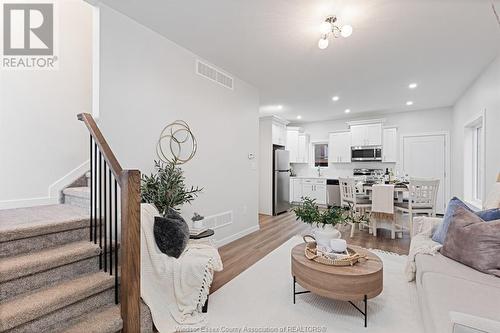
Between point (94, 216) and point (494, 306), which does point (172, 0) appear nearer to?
point (94, 216)

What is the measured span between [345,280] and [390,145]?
5880mm

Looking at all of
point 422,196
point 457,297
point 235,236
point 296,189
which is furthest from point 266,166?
point 457,297

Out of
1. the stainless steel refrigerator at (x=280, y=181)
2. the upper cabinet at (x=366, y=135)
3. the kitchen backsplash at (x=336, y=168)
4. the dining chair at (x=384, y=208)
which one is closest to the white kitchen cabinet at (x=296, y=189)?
the kitchen backsplash at (x=336, y=168)

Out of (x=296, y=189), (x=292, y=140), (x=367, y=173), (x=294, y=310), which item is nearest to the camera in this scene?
(x=294, y=310)

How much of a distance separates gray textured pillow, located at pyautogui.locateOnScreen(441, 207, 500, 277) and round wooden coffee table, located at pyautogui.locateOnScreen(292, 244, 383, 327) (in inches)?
23.2

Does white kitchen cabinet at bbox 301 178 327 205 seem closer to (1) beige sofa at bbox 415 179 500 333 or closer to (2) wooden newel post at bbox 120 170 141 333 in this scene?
(1) beige sofa at bbox 415 179 500 333

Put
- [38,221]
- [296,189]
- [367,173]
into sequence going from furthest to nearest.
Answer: [296,189] → [367,173] → [38,221]

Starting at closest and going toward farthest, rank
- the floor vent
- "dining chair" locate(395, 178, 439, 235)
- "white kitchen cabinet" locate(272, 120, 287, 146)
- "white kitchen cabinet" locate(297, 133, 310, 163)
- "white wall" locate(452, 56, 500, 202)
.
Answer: "white wall" locate(452, 56, 500, 202) → the floor vent → "dining chair" locate(395, 178, 439, 235) → "white kitchen cabinet" locate(272, 120, 287, 146) → "white kitchen cabinet" locate(297, 133, 310, 163)

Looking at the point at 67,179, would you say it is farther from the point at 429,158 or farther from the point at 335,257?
the point at 429,158

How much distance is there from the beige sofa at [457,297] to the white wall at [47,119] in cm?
368

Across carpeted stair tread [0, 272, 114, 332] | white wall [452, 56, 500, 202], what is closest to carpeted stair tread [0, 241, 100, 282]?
carpeted stair tread [0, 272, 114, 332]

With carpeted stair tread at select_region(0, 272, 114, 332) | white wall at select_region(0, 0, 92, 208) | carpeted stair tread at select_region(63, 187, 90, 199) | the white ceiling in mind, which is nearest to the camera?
carpeted stair tread at select_region(0, 272, 114, 332)

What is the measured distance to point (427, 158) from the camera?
6.24 metres

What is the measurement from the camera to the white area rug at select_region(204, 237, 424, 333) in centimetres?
191
